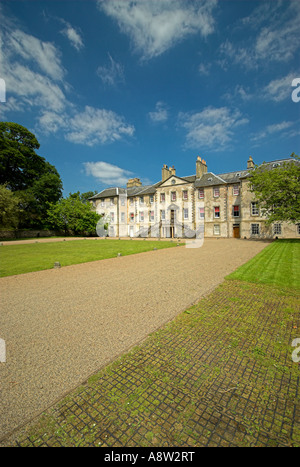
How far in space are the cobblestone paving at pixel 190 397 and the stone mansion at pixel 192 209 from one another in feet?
98.7

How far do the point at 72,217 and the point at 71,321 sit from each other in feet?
139

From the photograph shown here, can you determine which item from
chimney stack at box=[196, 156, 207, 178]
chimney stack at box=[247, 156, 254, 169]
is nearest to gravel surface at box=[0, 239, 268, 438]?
chimney stack at box=[247, 156, 254, 169]

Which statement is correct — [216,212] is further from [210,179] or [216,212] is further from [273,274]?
[273,274]

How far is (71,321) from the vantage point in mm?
5027

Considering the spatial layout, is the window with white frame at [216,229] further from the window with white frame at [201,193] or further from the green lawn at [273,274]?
the green lawn at [273,274]

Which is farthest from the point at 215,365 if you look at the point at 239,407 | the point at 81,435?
the point at 81,435

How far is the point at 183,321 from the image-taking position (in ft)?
16.0

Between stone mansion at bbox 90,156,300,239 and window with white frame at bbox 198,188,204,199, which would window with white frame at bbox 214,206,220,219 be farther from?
window with white frame at bbox 198,188,204,199

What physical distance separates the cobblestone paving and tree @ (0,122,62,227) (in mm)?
40904

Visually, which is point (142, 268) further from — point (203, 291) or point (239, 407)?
point (239, 407)

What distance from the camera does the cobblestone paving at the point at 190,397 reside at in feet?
7.31

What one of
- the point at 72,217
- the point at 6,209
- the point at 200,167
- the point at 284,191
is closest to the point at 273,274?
the point at 284,191

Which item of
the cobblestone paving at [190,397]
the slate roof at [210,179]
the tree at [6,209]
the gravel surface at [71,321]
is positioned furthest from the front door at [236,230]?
the tree at [6,209]

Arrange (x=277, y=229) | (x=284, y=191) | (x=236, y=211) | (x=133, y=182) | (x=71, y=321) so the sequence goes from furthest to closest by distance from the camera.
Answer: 1. (x=133, y=182)
2. (x=236, y=211)
3. (x=277, y=229)
4. (x=284, y=191)
5. (x=71, y=321)
